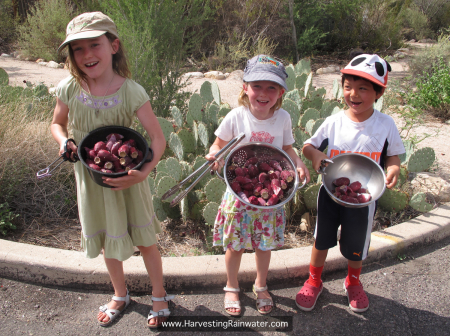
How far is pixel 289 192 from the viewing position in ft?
5.88

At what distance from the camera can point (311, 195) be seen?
290cm

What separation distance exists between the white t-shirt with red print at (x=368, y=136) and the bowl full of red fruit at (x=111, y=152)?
108 centimetres

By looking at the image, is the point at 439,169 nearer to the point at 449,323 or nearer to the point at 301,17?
the point at 449,323

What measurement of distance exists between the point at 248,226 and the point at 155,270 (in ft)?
2.07

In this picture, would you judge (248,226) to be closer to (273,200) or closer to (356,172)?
(273,200)

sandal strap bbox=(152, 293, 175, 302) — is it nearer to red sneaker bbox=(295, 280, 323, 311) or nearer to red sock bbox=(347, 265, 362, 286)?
red sneaker bbox=(295, 280, 323, 311)

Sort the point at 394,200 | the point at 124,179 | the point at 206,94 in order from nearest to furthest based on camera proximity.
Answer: the point at 124,179 < the point at 394,200 < the point at 206,94

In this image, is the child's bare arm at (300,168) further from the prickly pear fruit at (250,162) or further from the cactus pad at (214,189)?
the cactus pad at (214,189)

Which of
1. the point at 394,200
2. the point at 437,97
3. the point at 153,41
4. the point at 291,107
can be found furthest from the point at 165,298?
the point at 437,97

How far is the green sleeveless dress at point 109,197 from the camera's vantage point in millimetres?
1806

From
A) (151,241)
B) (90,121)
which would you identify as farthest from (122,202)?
(90,121)

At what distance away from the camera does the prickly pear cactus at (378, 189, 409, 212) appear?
2.98 m

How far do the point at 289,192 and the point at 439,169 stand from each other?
308 centimetres

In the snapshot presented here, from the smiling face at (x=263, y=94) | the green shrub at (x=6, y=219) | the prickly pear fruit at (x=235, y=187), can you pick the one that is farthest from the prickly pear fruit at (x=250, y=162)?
the green shrub at (x=6, y=219)
